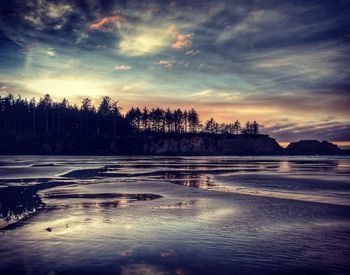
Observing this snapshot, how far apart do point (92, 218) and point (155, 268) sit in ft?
18.6

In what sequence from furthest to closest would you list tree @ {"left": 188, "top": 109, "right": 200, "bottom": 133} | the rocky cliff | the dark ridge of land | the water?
tree @ {"left": 188, "top": 109, "right": 200, "bottom": 133}, the rocky cliff, the dark ridge of land, the water

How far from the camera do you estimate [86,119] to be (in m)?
139

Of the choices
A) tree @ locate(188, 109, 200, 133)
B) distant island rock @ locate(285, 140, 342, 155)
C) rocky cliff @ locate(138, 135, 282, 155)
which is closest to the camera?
rocky cliff @ locate(138, 135, 282, 155)

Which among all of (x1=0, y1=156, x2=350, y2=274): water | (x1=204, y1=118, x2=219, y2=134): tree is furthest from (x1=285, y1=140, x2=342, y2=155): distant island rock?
(x1=0, y1=156, x2=350, y2=274): water

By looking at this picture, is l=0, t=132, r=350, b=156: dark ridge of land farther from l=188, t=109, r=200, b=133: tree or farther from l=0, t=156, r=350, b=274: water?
l=0, t=156, r=350, b=274: water

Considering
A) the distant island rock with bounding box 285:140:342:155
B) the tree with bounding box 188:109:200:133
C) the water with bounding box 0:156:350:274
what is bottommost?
the water with bounding box 0:156:350:274

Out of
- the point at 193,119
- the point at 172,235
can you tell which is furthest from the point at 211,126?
the point at 172,235

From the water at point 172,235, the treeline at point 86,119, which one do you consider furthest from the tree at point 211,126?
the water at point 172,235

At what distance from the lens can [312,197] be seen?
17906 millimetres

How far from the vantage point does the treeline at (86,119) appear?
13650 cm

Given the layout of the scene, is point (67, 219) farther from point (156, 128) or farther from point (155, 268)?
point (156, 128)

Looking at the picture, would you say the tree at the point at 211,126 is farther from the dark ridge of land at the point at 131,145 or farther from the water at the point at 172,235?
the water at the point at 172,235

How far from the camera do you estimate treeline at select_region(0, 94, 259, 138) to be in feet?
448

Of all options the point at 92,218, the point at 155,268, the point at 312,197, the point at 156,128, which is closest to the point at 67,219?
the point at 92,218
